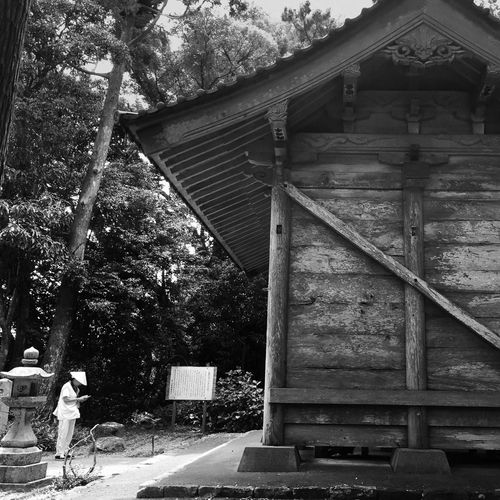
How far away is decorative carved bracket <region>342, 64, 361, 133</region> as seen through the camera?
212 inches

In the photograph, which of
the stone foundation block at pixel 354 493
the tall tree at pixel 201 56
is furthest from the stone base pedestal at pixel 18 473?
the tall tree at pixel 201 56

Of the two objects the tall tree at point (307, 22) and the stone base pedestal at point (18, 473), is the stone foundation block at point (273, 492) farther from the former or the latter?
the tall tree at point (307, 22)

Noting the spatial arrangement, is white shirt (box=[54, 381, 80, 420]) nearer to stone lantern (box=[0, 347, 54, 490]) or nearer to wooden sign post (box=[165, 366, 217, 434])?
stone lantern (box=[0, 347, 54, 490])

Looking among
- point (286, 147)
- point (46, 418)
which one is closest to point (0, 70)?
point (286, 147)

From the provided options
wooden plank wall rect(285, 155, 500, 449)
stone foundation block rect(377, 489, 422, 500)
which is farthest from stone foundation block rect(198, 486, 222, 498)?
stone foundation block rect(377, 489, 422, 500)

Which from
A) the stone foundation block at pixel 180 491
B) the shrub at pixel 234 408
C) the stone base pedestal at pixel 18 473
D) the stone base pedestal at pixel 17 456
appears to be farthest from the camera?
the shrub at pixel 234 408

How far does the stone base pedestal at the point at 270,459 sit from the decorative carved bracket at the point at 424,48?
4.20m

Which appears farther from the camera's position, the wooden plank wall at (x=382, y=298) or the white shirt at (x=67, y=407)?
the white shirt at (x=67, y=407)

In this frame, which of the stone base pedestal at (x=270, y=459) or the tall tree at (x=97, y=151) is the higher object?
the tall tree at (x=97, y=151)

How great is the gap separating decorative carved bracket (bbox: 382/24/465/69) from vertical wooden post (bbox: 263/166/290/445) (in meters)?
1.76

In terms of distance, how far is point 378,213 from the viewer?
18.6 feet

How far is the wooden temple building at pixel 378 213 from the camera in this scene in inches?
→ 203

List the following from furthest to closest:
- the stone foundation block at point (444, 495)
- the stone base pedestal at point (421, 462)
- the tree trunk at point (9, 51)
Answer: the stone base pedestal at point (421, 462) < the stone foundation block at point (444, 495) < the tree trunk at point (9, 51)

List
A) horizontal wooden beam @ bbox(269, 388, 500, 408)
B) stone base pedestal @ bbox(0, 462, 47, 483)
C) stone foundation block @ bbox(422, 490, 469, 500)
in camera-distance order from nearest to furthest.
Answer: stone foundation block @ bbox(422, 490, 469, 500) → horizontal wooden beam @ bbox(269, 388, 500, 408) → stone base pedestal @ bbox(0, 462, 47, 483)
